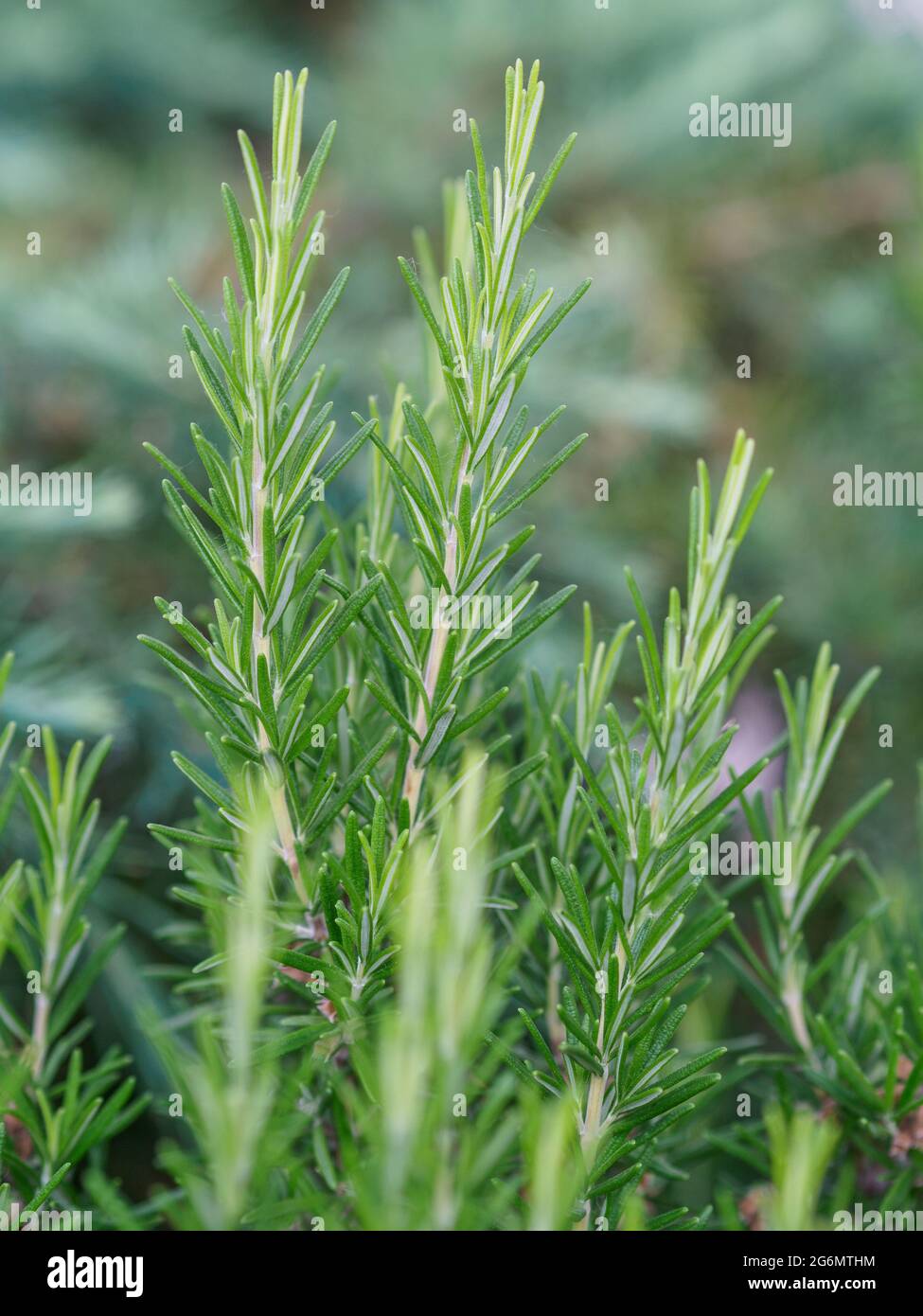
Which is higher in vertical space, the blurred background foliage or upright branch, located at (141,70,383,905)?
the blurred background foliage

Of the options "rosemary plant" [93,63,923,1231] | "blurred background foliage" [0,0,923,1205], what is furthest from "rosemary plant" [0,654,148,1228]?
"blurred background foliage" [0,0,923,1205]

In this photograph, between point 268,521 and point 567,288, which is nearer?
point 268,521

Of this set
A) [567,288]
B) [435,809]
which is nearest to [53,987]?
[435,809]

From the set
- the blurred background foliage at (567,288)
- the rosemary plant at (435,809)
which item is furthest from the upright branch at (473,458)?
the blurred background foliage at (567,288)

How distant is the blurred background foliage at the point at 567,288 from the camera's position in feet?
1.28

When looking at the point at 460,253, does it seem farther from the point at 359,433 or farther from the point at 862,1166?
the point at 862,1166

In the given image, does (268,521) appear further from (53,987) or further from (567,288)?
(567,288)

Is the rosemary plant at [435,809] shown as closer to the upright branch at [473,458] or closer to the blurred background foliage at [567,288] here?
the upright branch at [473,458]

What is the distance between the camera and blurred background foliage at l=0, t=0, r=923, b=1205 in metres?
0.39

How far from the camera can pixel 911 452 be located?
48cm

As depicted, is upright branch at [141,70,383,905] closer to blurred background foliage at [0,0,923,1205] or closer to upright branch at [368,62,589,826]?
upright branch at [368,62,589,826]

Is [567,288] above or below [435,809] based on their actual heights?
above

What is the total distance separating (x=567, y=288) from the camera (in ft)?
1.43
